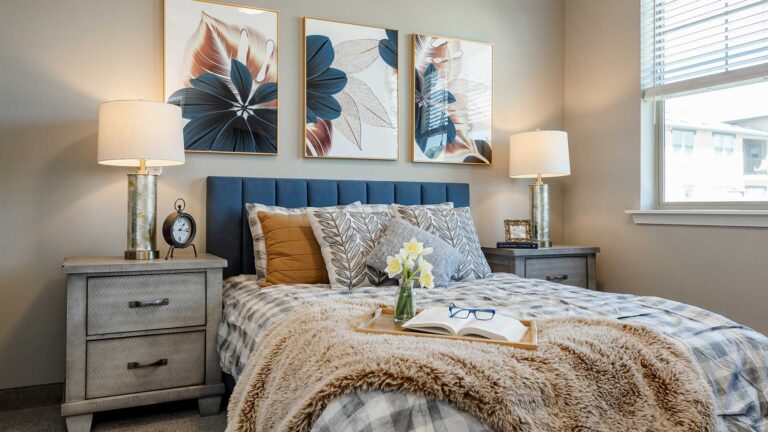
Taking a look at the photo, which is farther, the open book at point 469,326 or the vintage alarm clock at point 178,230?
the vintage alarm clock at point 178,230

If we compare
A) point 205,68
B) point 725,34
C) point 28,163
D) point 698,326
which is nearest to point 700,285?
point 725,34

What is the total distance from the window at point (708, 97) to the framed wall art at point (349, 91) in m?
1.57

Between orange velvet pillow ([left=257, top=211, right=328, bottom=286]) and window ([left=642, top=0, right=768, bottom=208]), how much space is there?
217cm

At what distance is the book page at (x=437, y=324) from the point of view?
1.44 metres

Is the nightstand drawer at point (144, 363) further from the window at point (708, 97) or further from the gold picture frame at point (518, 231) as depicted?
the window at point (708, 97)

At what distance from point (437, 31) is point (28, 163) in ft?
7.90

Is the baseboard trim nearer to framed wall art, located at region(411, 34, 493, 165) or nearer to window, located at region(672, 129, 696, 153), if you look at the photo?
framed wall art, located at region(411, 34, 493, 165)

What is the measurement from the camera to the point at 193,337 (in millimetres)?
2422

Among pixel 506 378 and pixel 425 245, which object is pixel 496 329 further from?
pixel 425 245

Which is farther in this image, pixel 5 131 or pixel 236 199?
pixel 236 199

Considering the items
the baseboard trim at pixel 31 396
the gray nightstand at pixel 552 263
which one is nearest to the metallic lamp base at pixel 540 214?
the gray nightstand at pixel 552 263

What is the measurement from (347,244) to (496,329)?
4.03ft

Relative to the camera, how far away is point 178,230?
260cm

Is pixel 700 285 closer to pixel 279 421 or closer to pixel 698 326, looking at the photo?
pixel 698 326
